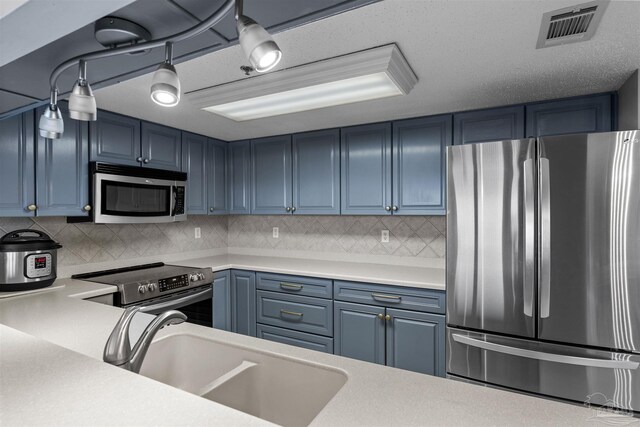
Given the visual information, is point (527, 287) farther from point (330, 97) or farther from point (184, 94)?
point (184, 94)

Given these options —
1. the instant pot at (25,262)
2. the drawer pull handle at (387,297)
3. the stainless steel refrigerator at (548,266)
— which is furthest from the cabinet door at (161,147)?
the stainless steel refrigerator at (548,266)

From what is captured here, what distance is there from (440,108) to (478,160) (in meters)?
0.74

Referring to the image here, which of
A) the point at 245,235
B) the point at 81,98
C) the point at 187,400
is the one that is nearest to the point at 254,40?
the point at 81,98

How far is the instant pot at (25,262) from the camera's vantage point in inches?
70.7

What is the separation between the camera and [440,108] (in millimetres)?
2400

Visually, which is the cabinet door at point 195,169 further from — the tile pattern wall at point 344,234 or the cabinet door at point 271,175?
the tile pattern wall at point 344,234

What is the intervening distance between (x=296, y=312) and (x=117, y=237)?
1648mm

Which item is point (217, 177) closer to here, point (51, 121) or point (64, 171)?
point (64, 171)

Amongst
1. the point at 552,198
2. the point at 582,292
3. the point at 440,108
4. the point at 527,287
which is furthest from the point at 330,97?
the point at 582,292

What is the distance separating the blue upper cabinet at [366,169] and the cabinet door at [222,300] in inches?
48.6

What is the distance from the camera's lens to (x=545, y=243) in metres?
1.67

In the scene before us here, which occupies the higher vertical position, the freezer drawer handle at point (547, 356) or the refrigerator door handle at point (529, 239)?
the refrigerator door handle at point (529, 239)

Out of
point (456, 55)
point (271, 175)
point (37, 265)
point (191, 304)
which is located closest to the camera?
point (456, 55)

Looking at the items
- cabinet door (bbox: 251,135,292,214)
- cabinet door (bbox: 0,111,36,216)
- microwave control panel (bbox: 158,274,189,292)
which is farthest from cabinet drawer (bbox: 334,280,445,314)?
cabinet door (bbox: 0,111,36,216)
